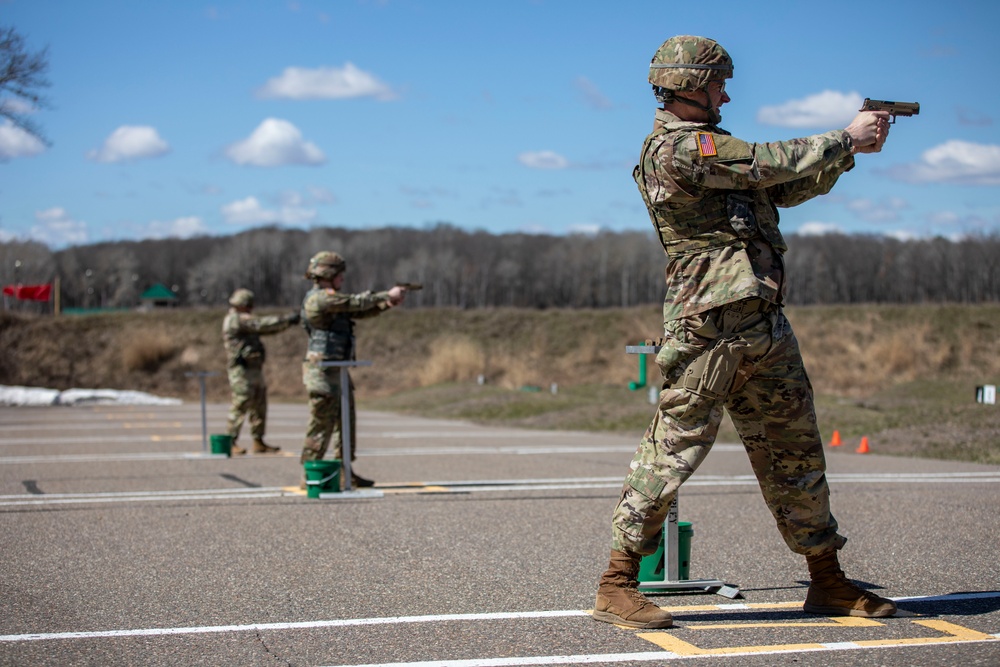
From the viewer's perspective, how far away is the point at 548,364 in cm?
6388

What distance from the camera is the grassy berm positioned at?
70.4 ft

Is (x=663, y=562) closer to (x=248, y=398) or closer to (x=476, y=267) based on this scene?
(x=248, y=398)

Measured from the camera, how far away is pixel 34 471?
13578 millimetres

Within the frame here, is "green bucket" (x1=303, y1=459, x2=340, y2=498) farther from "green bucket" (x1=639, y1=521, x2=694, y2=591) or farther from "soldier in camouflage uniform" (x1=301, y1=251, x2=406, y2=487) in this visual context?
"green bucket" (x1=639, y1=521, x2=694, y2=591)

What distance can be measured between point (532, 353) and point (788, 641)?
6022 centimetres

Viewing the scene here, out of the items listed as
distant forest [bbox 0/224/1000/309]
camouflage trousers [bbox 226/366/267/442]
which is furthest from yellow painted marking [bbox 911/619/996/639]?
distant forest [bbox 0/224/1000/309]

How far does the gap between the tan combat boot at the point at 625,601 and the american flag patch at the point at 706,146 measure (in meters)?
1.86

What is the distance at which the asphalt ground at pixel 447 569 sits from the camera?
507 centimetres

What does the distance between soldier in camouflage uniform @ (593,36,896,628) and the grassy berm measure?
9481mm

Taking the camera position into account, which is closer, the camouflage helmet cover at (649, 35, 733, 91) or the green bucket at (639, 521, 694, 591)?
the camouflage helmet cover at (649, 35, 733, 91)

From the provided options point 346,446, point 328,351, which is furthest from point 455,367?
point 346,446

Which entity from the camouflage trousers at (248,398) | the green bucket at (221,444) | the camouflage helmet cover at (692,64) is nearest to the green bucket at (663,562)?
the camouflage helmet cover at (692,64)

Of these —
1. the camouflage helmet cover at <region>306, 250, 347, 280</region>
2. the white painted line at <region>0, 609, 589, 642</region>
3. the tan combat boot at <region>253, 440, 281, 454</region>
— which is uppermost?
the camouflage helmet cover at <region>306, 250, 347, 280</region>

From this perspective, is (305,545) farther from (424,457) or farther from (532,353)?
(532,353)
